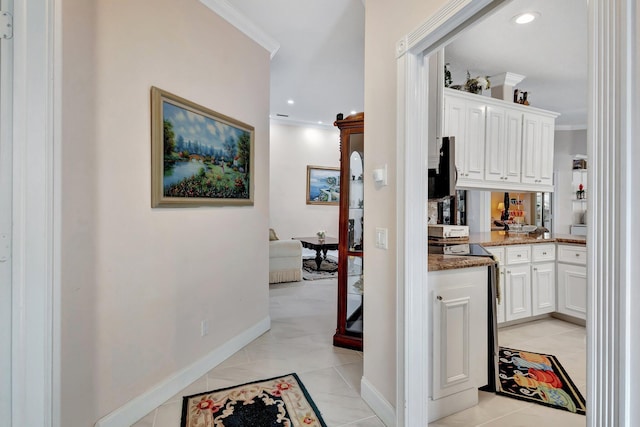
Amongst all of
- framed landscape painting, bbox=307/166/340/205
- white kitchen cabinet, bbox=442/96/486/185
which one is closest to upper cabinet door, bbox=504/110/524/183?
white kitchen cabinet, bbox=442/96/486/185

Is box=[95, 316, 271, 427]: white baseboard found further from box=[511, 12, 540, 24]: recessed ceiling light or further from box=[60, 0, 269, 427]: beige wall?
box=[511, 12, 540, 24]: recessed ceiling light

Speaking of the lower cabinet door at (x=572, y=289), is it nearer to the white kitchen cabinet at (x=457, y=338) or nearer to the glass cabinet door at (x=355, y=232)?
the white kitchen cabinet at (x=457, y=338)

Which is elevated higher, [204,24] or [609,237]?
[204,24]

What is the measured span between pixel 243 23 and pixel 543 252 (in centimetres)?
384

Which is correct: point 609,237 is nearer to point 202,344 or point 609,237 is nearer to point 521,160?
point 202,344

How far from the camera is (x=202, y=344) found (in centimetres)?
235

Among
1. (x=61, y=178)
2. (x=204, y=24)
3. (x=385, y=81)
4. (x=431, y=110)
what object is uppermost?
(x=204, y=24)

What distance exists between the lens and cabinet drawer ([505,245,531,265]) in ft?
10.6

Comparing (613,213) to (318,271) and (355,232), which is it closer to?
(355,232)

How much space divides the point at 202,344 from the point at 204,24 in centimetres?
241

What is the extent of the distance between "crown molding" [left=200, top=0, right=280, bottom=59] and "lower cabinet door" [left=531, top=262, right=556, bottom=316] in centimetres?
362

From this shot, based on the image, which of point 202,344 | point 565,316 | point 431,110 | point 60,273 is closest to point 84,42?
point 60,273

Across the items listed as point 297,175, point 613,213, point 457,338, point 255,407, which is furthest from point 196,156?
point 297,175

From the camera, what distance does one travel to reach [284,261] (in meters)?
5.08
